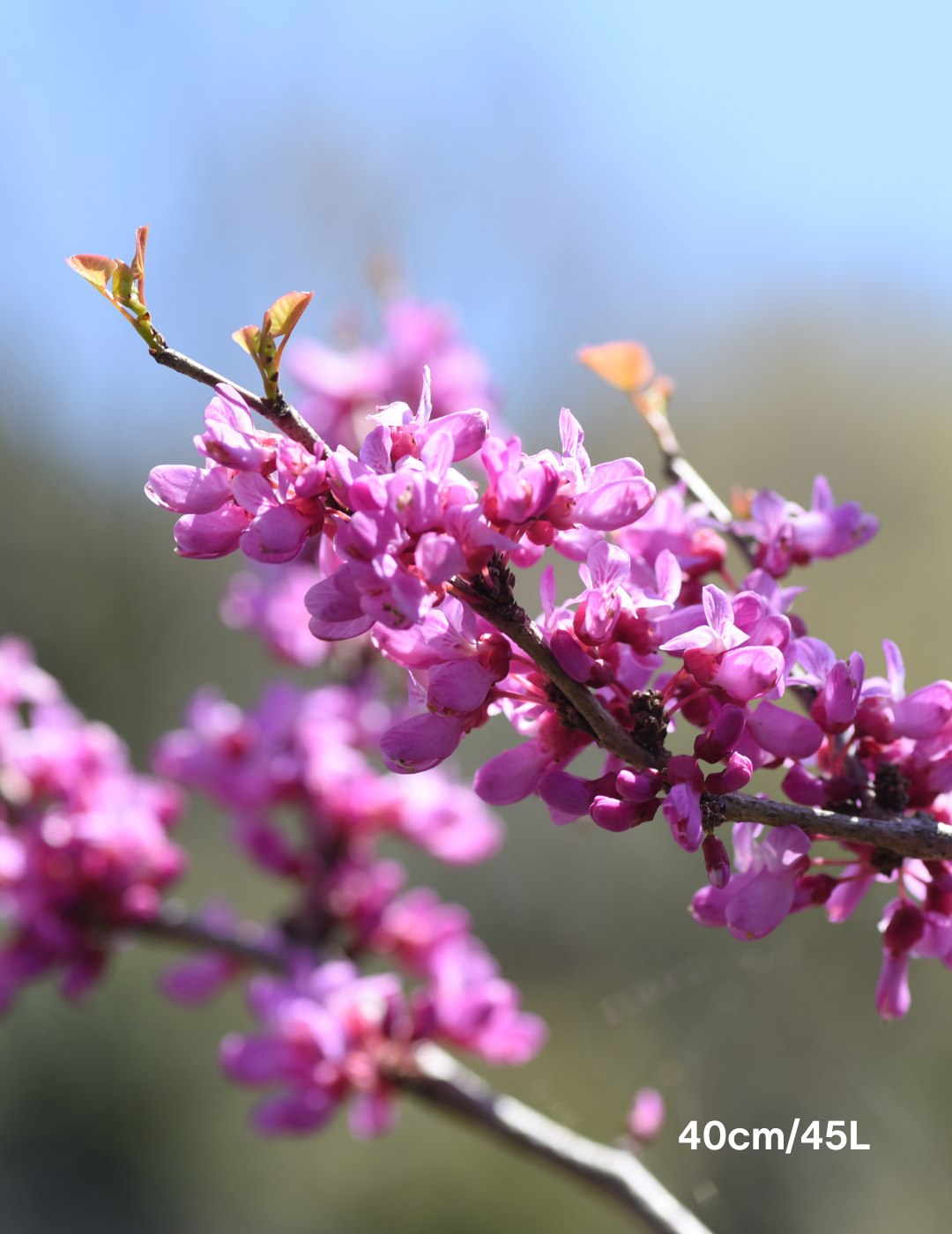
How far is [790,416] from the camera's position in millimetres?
4828

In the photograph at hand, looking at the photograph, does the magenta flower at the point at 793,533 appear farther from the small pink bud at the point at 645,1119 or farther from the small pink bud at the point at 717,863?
the small pink bud at the point at 645,1119

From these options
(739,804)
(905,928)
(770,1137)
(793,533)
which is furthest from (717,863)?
(770,1137)

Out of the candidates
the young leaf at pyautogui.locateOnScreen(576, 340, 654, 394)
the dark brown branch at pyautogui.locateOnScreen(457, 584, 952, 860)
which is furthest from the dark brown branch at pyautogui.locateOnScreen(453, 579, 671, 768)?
the young leaf at pyautogui.locateOnScreen(576, 340, 654, 394)

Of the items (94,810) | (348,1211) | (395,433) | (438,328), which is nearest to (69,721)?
(94,810)

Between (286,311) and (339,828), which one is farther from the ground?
(339,828)

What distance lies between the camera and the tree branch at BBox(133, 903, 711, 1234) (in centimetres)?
92

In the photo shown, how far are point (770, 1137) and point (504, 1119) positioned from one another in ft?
0.92

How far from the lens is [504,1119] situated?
39.7 inches

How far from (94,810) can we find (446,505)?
1.04m

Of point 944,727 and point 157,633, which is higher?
point 157,633

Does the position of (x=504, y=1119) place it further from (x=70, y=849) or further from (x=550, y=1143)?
(x=70, y=849)

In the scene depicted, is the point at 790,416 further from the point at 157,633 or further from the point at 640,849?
the point at 157,633

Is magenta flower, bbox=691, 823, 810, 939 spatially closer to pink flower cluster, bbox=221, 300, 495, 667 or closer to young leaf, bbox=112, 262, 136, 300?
young leaf, bbox=112, 262, 136, 300

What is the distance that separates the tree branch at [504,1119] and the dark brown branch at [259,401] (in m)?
0.80
